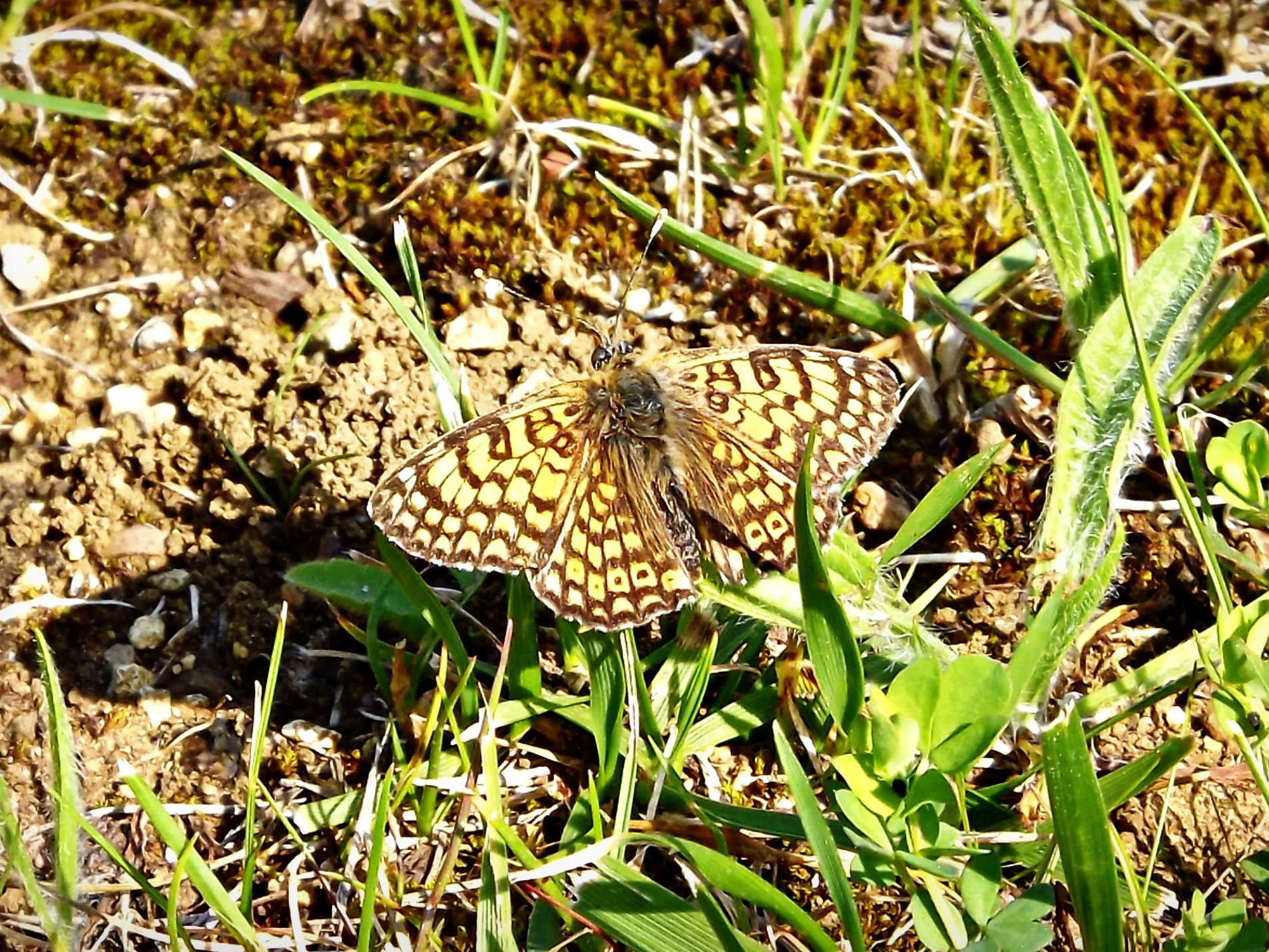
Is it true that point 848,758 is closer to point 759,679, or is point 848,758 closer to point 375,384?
point 759,679

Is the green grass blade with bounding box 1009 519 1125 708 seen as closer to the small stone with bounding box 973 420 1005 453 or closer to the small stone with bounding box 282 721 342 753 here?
the small stone with bounding box 973 420 1005 453

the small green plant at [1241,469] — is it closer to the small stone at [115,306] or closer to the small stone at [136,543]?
the small stone at [136,543]

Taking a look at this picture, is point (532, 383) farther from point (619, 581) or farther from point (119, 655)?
point (119, 655)

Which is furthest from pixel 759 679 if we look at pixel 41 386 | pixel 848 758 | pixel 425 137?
pixel 41 386

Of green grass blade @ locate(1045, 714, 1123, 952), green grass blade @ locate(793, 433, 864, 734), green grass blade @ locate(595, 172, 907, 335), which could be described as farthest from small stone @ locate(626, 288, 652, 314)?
green grass blade @ locate(1045, 714, 1123, 952)

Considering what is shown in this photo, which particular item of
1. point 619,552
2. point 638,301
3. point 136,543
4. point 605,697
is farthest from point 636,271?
point 136,543

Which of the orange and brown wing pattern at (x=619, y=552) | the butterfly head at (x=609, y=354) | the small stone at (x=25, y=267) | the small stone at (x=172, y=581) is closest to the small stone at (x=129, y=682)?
the small stone at (x=172, y=581)
